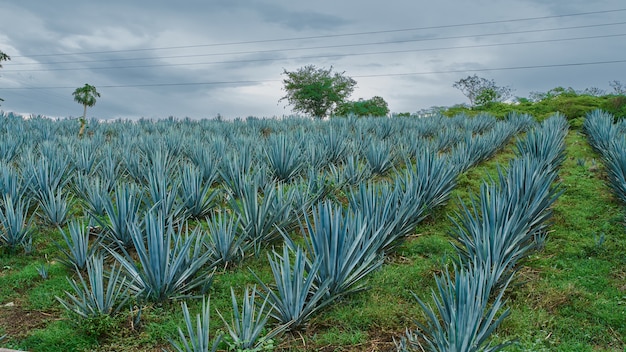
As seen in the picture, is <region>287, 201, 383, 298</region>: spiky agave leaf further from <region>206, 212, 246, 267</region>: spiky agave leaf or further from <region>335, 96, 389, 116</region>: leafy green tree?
<region>335, 96, 389, 116</region>: leafy green tree

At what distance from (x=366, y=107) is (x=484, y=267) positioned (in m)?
35.5

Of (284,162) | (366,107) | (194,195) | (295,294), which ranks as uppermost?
(366,107)

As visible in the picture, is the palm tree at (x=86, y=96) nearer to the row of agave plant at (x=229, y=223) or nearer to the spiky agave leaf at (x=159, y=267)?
the row of agave plant at (x=229, y=223)

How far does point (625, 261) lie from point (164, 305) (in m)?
3.66

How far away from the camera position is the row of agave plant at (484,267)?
244 centimetres

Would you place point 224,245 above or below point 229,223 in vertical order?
below

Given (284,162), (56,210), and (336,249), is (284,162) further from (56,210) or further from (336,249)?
(336,249)

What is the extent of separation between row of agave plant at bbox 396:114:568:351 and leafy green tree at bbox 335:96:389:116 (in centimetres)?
3165

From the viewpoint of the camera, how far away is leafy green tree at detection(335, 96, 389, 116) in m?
37.3

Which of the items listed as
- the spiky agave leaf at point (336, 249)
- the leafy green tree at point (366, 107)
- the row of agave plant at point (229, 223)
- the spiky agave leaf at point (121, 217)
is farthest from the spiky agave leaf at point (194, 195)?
the leafy green tree at point (366, 107)

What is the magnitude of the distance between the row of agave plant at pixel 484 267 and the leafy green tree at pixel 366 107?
104ft

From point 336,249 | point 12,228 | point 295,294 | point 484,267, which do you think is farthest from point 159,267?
point 12,228

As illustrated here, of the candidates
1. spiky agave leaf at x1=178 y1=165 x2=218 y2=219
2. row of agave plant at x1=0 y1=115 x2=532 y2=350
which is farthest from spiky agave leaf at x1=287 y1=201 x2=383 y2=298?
spiky agave leaf at x1=178 y1=165 x2=218 y2=219

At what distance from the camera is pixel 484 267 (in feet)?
11.1
